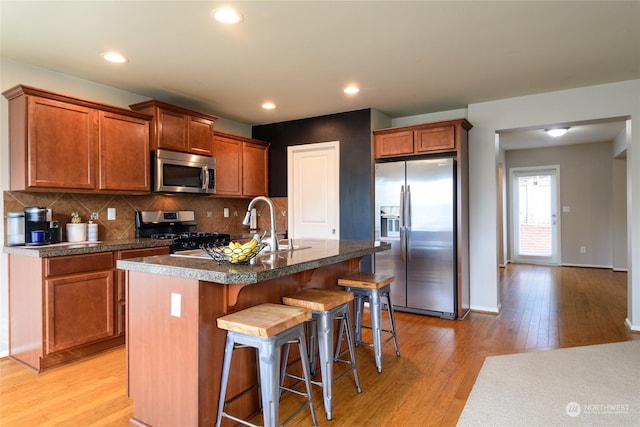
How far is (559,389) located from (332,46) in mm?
2874

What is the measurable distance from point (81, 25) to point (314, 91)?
208 cm

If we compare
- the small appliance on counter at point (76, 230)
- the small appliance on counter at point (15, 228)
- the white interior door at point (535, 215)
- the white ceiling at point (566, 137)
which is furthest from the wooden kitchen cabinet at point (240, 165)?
the white interior door at point (535, 215)

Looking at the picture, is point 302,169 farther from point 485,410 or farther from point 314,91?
point 485,410

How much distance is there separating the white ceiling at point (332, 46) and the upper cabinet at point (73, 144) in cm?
36

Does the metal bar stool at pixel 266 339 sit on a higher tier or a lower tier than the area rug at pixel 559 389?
higher

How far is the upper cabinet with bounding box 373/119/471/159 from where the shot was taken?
13.5 feet

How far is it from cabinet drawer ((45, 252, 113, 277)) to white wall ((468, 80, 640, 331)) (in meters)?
3.82

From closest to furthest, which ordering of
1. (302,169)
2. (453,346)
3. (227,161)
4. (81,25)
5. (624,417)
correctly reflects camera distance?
(624,417) < (81,25) < (453,346) < (227,161) < (302,169)

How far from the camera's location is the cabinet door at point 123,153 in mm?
3361

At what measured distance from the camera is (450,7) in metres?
2.29

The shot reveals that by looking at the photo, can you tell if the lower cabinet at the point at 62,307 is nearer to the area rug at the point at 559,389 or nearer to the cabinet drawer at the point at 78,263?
the cabinet drawer at the point at 78,263

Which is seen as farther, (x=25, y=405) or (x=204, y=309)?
(x=25, y=405)

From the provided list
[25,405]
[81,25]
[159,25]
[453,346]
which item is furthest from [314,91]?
[25,405]

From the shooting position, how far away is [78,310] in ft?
9.70
